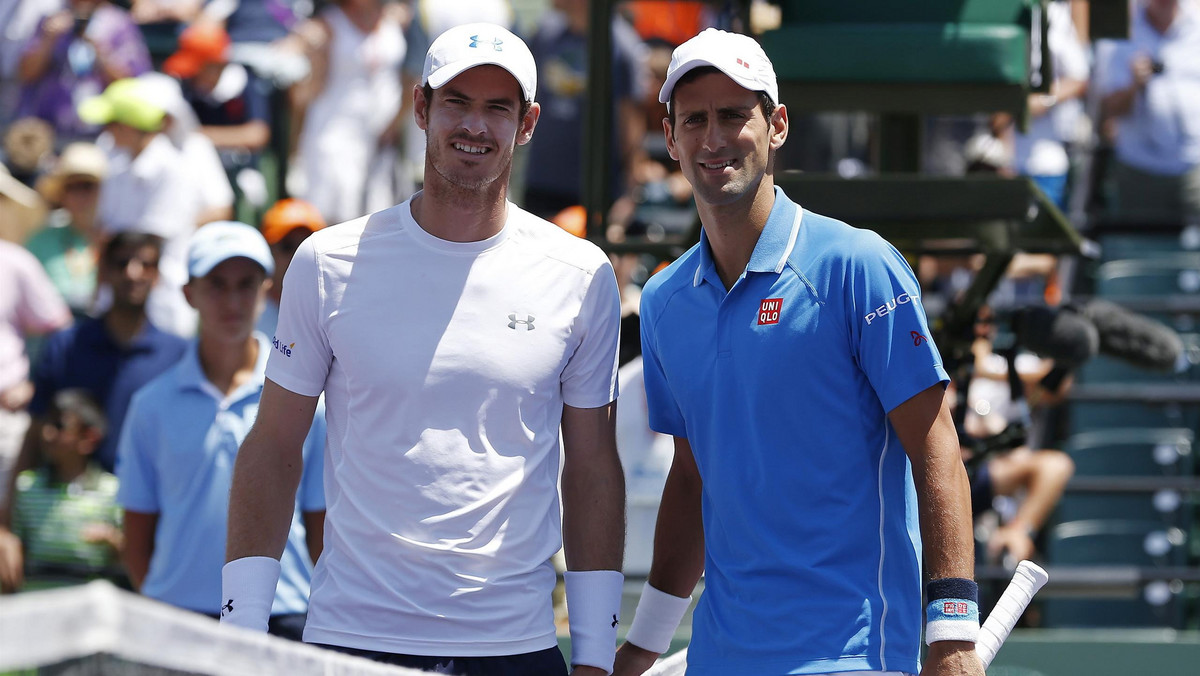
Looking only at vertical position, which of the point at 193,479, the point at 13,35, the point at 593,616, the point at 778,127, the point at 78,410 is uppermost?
the point at 13,35

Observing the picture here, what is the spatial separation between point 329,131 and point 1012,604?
245 inches

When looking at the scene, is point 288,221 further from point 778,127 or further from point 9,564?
point 778,127

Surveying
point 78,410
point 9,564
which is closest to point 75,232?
point 78,410

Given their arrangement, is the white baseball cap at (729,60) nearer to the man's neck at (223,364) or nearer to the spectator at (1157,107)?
the man's neck at (223,364)

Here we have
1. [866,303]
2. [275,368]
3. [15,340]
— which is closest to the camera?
[866,303]

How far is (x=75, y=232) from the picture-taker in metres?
8.60

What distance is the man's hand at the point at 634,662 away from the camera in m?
3.43

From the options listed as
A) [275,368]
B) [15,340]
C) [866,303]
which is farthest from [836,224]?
[15,340]

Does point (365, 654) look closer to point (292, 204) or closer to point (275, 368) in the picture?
point (275, 368)

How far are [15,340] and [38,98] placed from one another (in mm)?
2800

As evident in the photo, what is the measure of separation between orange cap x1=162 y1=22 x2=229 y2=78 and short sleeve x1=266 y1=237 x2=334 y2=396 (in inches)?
252

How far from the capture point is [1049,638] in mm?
5723

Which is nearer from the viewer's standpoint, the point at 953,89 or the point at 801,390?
the point at 801,390

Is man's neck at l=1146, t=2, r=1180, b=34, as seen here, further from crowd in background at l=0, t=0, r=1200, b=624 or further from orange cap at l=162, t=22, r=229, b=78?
orange cap at l=162, t=22, r=229, b=78
